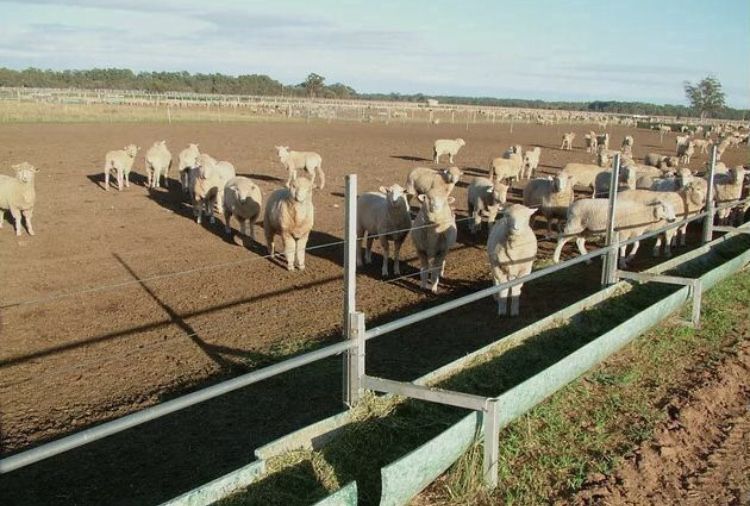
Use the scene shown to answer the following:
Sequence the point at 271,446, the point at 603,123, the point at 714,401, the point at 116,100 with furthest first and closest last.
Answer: the point at 603,123 → the point at 116,100 → the point at 714,401 → the point at 271,446

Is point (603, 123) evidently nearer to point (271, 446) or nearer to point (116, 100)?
point (116, 100)

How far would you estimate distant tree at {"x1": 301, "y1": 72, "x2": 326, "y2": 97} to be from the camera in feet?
400

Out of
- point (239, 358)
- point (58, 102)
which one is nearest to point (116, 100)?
point (58, 102)

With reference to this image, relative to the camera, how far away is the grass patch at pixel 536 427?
424 centimetres

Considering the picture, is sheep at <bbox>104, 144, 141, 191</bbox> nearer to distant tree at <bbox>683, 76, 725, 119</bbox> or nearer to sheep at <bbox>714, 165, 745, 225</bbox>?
sheep at <bbox>714, 165, 745, 225</bbox>

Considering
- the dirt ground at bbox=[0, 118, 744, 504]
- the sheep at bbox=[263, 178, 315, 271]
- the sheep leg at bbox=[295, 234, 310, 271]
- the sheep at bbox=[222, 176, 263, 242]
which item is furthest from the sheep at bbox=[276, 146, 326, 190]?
the sheep leg at bbox=[295, 234, 310, 271]

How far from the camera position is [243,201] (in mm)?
→ 12961

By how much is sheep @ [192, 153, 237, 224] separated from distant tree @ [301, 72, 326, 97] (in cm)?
10996

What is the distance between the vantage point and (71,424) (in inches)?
231

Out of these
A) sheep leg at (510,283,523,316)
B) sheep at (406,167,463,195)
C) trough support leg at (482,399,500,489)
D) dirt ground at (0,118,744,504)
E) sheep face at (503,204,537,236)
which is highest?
sheep face at (503,204,537,236)

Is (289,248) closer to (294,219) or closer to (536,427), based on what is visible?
(294,219)

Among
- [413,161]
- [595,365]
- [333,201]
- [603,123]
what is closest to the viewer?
[595,365]

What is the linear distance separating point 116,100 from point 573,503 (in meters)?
73.5

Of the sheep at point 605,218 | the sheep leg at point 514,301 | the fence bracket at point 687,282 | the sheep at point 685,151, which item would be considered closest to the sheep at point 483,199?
the sheep at point 605,218
